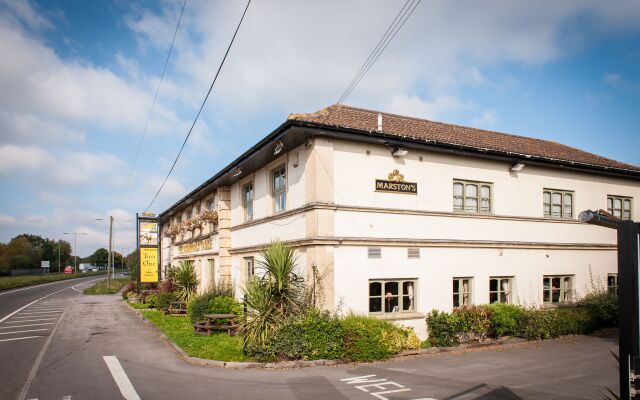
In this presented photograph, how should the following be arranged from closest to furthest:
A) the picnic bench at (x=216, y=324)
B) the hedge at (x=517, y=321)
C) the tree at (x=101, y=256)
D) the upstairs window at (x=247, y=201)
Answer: the hedge at (x=517, y=321) < the picnic bench at (x=216, y=324) < the upstairs window at (x=247, y=201) < the tree at (x=101, y=256)

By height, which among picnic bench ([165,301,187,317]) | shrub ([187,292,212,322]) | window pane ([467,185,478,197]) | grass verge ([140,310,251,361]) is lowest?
picnic bench ([165,301,187,317])

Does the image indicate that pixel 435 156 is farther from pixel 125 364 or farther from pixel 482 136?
pixel 125 364

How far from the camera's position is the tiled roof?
14.0 m

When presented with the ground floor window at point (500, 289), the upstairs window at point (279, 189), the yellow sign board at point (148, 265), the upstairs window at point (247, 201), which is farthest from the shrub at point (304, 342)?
the yellow sign board at point (148, 265)

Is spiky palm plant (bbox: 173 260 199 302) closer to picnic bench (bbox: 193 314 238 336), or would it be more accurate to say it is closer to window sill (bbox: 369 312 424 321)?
picnic bench (bbox: 193 314 238 336)

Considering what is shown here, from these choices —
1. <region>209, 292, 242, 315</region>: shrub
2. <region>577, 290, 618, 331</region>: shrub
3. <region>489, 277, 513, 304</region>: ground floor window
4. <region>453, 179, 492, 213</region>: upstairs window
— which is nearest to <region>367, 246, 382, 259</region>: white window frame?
<region>453, 179, 492, 213</region>: upstairs window

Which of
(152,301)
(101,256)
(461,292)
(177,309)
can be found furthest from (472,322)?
(101,256)

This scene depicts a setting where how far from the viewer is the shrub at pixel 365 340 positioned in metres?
11.4

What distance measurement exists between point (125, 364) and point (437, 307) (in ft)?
29.2

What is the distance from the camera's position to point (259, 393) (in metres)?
8.82

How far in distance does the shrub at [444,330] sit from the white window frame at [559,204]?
21.5ft

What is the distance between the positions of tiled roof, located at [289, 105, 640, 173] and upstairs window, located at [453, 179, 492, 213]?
1276mm

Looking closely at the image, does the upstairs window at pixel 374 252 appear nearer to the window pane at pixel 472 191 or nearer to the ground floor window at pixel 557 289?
the window pane at pixel 472 191

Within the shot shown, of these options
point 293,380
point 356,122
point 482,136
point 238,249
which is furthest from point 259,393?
point 482,136
